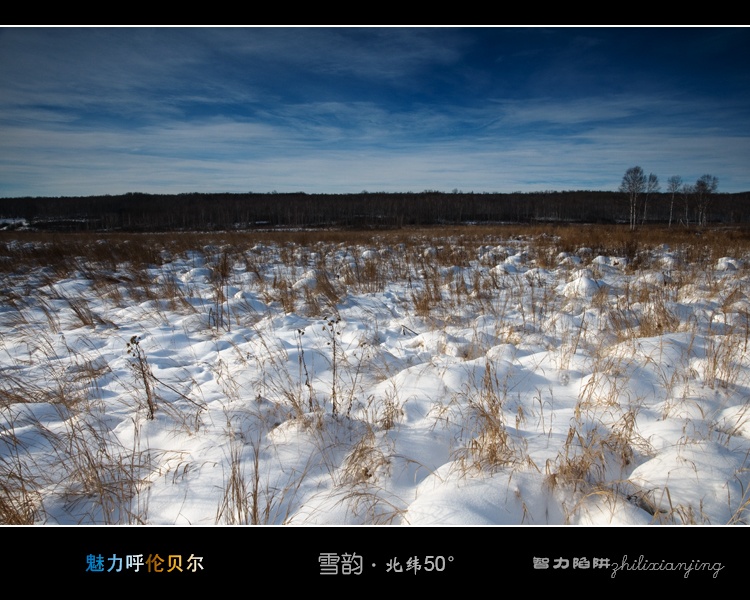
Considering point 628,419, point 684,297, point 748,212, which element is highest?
point 748,212

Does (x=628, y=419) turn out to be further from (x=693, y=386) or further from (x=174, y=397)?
(x=174, y=397)

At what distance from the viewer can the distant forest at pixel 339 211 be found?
181 feet

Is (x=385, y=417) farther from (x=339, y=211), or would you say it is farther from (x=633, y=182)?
(x=339, y=211)

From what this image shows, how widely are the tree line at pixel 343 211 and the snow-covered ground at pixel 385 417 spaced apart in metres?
44.4

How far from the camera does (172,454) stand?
2.01 metres

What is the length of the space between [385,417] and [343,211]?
79626 mm

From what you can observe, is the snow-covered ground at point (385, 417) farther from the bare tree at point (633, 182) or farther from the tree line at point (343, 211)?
the tree line at point (343, 211)

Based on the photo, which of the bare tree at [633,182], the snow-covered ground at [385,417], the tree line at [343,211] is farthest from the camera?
the tree line at [343,211]

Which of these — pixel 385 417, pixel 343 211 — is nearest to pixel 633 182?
pixel 385 417

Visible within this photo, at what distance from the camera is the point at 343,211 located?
259ft

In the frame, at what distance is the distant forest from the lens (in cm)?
5506

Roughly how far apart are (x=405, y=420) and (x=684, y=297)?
503 cm

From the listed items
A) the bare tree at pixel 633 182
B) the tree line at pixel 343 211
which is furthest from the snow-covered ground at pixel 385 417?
the tree line at pixel 343 211
